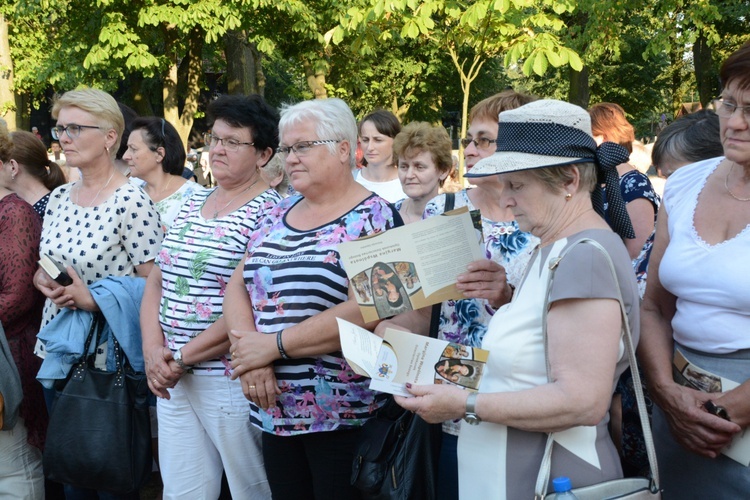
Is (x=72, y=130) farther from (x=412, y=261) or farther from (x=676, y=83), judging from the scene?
(x=676, y=83)

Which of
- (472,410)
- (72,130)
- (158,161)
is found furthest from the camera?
(158,161)

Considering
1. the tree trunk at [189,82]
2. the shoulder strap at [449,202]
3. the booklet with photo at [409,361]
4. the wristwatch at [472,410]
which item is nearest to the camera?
the wristwatch at [472,410]

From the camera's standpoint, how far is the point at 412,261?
247cm

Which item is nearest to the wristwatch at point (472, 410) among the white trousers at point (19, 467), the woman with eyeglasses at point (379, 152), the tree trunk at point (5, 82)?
the white trousers at point (19, 467)

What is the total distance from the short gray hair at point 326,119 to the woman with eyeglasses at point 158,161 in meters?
2.23

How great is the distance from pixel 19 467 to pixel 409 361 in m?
2.77

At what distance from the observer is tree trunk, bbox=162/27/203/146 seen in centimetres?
1609

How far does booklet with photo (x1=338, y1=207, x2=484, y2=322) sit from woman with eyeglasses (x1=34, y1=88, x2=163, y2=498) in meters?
→ 1.64

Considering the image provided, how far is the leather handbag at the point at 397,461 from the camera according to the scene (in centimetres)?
251

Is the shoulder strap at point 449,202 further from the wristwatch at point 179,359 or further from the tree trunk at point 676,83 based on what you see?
the tree trunk at point 676,83

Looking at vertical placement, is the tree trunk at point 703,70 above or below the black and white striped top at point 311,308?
above

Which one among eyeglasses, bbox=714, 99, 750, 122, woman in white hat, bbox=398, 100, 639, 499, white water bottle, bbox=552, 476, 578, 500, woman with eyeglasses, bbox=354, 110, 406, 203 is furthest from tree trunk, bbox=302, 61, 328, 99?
white water bottle, bbox=552, 476, 578, 500

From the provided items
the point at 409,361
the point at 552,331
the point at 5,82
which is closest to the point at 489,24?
the point at 409,361

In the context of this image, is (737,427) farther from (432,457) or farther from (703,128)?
(703,128)
